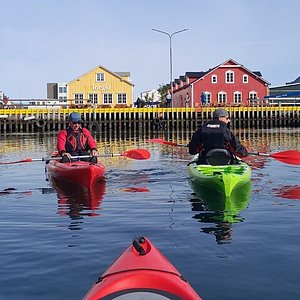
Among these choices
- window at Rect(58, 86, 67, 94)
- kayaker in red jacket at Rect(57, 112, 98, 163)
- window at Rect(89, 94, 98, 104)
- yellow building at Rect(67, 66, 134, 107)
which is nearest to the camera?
kayaker in red jacket at Rect(57, 112, 98, 163)

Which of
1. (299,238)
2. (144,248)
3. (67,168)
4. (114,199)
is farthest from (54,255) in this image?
(67,168)

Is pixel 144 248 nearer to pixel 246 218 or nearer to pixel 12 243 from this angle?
pixel 12 243

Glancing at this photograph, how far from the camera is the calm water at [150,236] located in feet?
16.6

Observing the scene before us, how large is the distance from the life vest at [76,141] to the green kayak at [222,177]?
125 inches

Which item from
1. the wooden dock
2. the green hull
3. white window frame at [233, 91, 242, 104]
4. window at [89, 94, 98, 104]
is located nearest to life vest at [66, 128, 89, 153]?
the green hull

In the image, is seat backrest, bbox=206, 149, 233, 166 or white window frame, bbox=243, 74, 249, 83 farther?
white window frame, bbox=243, 74, 249, 83

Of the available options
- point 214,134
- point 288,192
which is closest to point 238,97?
point 288,192

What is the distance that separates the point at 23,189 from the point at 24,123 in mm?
34980

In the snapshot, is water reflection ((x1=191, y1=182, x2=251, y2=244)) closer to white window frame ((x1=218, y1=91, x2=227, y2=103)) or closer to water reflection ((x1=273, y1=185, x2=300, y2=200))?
water reflection ((x1=273, y1=185, x2=300, y2=200))

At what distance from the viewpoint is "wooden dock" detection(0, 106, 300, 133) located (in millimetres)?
45562

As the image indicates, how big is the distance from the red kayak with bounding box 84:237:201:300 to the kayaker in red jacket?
784 cm

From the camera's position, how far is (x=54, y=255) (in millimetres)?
6035

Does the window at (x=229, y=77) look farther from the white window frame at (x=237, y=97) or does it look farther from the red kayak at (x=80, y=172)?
the red kayak at (x=80, y=172)

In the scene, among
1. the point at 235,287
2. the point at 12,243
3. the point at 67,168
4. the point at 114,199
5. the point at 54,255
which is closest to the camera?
the point at 235,287
